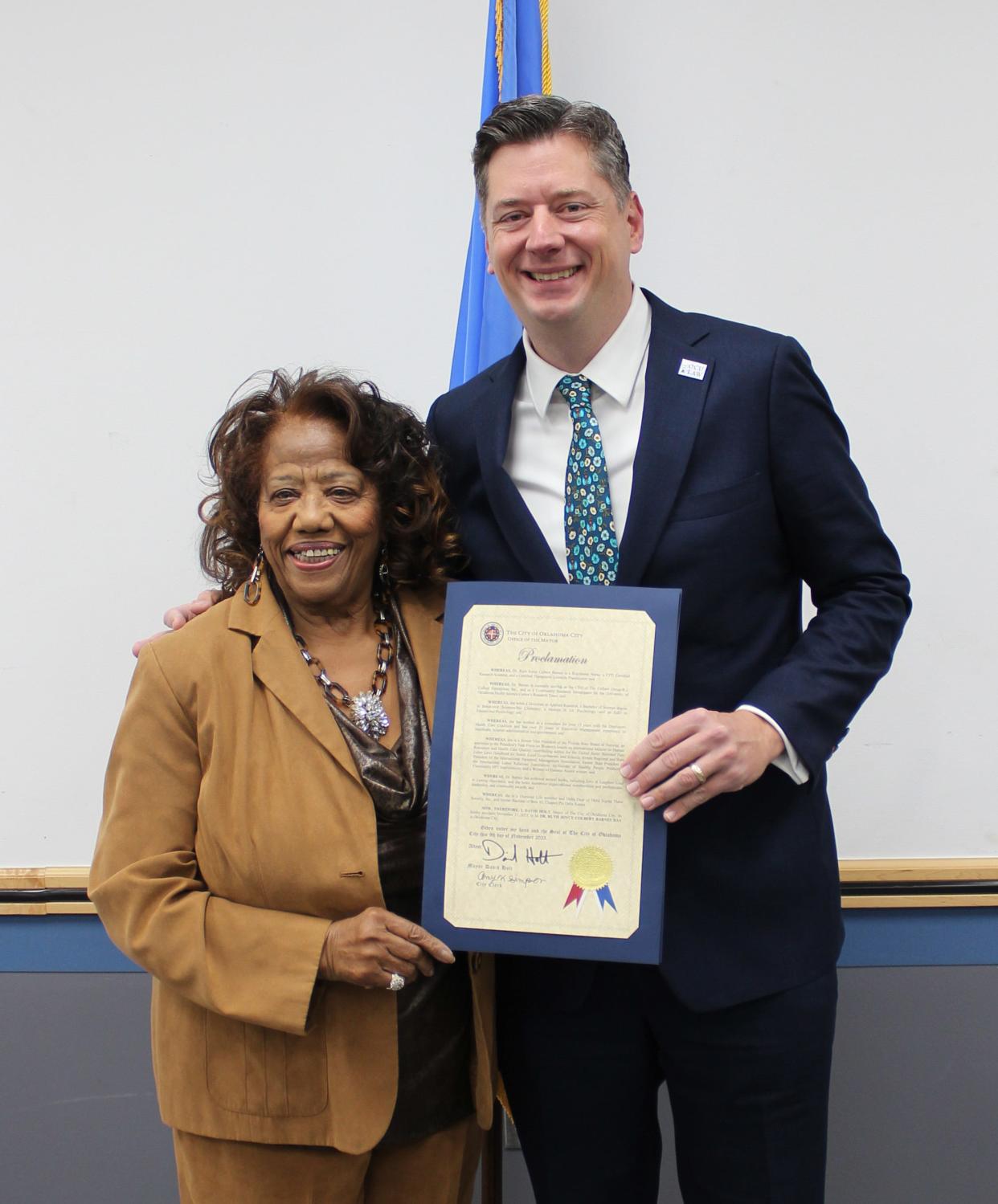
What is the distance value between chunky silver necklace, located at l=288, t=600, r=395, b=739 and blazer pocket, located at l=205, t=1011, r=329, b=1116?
1.34 ft

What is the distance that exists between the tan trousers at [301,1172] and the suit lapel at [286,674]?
53cm

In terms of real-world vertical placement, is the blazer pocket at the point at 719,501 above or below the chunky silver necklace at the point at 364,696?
above

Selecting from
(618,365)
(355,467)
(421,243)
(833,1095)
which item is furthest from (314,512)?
(833,1095)

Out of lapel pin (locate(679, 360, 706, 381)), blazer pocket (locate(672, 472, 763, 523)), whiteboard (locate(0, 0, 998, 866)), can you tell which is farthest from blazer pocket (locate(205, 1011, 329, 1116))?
whiteboard (locate(0, 0, 998, 866))

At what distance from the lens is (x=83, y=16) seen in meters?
2.42

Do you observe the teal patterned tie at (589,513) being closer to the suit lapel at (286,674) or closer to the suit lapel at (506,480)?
the suit lapel at (506,480)

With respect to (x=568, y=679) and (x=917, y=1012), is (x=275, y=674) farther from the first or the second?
(x=917, y=1012)

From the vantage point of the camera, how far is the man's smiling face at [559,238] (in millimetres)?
1469

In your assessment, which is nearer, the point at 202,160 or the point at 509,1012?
the point at 509,1012

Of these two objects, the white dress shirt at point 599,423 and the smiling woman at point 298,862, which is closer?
the smiling woman at point 298,862

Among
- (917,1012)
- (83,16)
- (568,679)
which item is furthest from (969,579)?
(83,16)

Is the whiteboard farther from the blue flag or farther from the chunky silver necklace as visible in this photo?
the chunky silver necklace

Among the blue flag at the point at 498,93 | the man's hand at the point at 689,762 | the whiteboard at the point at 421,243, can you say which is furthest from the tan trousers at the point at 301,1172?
the blue flag at the point at 498,93

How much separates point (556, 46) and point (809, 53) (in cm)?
57
